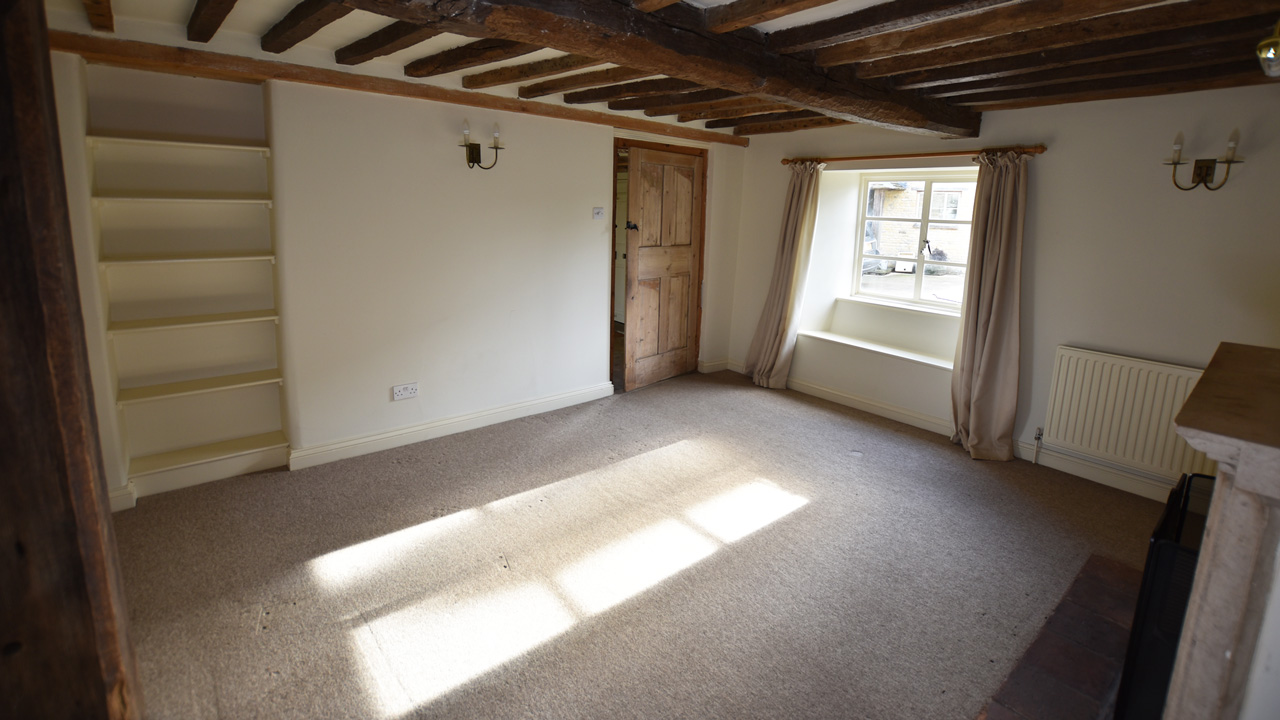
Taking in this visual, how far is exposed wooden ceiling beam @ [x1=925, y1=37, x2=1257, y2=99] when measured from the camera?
2871 millimetres

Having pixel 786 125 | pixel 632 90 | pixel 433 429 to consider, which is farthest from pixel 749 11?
pixel 433 429

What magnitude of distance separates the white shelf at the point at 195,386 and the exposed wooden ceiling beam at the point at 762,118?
390 cm

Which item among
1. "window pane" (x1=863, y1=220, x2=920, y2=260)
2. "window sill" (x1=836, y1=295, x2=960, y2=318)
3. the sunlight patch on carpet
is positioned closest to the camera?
the sunlight patch on carpet

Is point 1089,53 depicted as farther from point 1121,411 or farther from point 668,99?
point 668,99

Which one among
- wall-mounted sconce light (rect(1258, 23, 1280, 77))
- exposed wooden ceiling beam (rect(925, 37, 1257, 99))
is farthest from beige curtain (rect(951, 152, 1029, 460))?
wall-mounted sconce light (rect(1258, 23, 1280, 77))

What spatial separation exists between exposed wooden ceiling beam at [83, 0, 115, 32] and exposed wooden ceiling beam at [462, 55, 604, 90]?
1.75 meters

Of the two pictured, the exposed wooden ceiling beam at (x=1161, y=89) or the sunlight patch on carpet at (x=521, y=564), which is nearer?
the sunlight patch on carpet at (x=521, y=564)

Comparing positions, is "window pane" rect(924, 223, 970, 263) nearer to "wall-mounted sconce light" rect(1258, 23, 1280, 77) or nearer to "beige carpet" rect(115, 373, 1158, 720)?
"beige carpet" rect(115, 373, 1158, 720)

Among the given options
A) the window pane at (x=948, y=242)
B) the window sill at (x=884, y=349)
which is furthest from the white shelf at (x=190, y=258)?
the window pane at (x=948, y=242)

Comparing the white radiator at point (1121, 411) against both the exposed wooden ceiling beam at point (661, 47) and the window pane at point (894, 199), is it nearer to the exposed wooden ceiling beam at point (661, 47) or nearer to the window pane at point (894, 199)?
the window pane at point (894, 199)

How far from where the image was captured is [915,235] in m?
5.43

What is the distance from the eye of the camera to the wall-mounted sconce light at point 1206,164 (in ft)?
11.3

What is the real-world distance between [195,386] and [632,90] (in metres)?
3.09

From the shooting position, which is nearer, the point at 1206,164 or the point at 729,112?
the point at 1206,164
